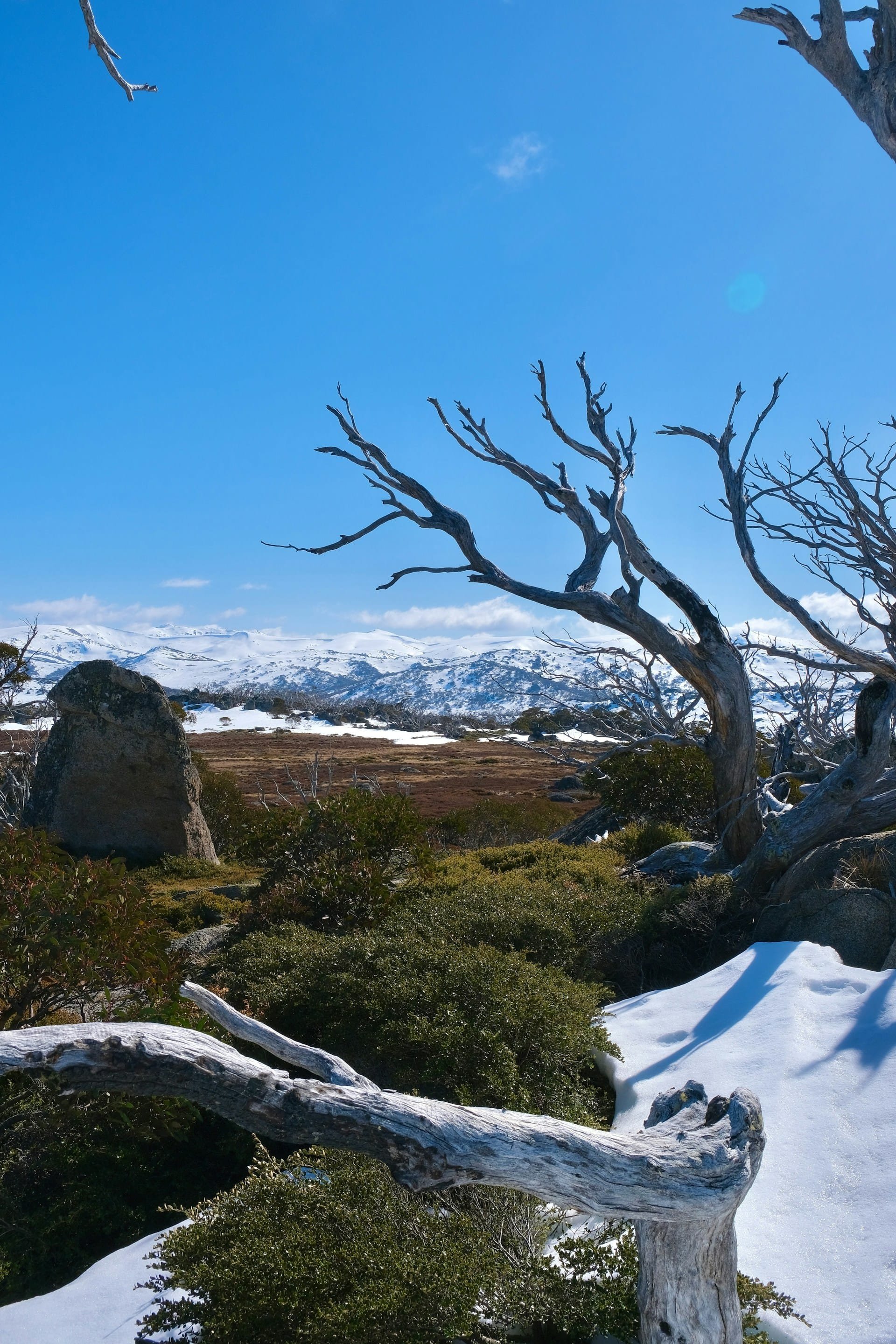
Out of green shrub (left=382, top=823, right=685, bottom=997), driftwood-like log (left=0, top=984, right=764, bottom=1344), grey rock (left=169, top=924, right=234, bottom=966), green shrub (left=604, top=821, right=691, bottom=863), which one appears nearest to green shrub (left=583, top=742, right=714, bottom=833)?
green shrub (left=604, top=821, right=691, bottom=863)

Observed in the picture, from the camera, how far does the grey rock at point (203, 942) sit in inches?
323

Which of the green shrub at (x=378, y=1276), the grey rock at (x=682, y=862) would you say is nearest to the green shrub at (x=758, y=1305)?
the green shrub at (x=378, y=1276)

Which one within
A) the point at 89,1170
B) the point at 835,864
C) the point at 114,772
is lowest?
the point at 89,1170

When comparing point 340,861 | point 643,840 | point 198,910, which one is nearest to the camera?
point 340,861

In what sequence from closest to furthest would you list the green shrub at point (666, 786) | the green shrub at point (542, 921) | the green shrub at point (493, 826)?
the green shrub at point (542, 921) → the green shrub at point (666, 786) → the green shrub at point (493, 826)

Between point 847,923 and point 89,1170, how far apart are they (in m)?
5.58

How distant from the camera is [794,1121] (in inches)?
166

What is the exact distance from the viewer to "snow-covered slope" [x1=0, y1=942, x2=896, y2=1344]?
325 centimetres

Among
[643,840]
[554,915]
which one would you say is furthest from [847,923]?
[643,840]

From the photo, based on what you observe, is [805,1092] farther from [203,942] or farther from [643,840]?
[643,840]

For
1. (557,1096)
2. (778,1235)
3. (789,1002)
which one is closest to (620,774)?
(789,1002)

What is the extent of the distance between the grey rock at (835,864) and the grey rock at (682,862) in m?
1.08

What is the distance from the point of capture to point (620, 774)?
13125 millimetres

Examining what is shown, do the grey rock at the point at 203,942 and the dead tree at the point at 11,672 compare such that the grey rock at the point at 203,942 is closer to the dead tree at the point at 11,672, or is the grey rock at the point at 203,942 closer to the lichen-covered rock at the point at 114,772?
the lichen-covered rock at the point at 114,772
